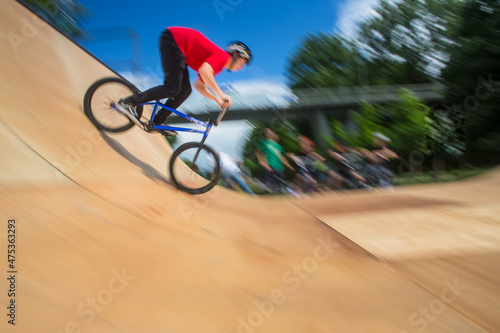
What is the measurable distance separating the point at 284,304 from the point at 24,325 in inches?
62.0

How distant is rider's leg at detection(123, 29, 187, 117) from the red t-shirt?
7 centimetres

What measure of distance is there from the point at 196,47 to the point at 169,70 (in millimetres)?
421

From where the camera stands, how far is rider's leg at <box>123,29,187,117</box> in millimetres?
4371

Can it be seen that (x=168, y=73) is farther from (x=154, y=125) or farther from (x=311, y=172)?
(x=311, y=172)

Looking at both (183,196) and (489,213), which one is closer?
(183,196)

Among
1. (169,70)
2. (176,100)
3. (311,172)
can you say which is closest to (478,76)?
(311,172)

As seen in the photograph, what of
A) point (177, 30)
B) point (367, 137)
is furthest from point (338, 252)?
point (367, 137)

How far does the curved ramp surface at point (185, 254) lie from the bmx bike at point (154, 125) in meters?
0.19

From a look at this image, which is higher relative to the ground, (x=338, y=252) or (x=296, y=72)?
(x=338, y=252)

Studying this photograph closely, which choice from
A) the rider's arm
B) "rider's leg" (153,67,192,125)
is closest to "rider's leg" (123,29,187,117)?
"rider's leg" (153,67,192,125)

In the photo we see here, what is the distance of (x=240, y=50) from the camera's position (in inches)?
168

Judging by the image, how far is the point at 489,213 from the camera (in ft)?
16.1

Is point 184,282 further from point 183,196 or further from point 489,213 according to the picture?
point 489,213

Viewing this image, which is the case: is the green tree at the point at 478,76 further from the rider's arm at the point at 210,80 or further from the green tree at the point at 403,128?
the rider's arm at the point at 210,80
